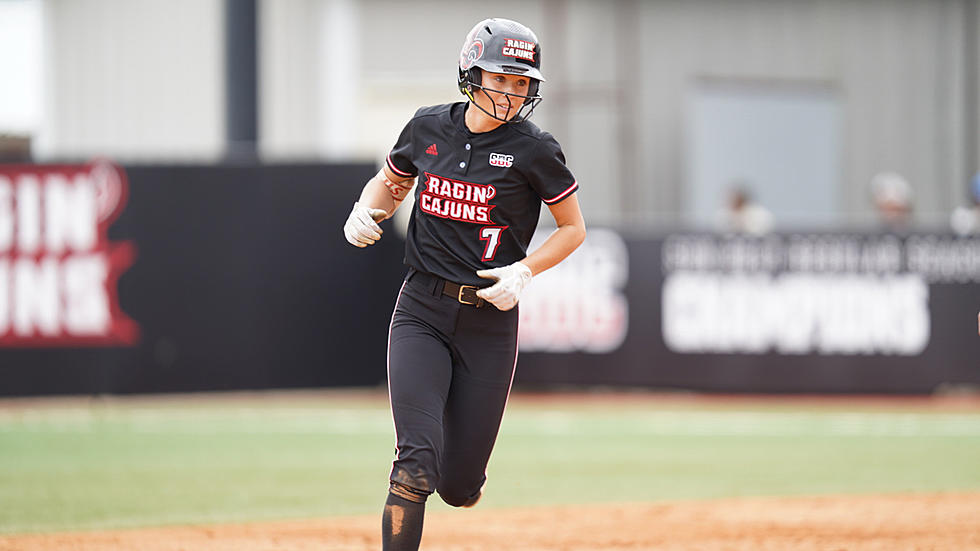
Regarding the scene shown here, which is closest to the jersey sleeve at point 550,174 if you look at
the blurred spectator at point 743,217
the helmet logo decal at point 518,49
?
the helmet logo decal at point 518,49

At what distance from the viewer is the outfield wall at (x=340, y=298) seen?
13016 mm

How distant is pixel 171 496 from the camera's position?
26.8 ft

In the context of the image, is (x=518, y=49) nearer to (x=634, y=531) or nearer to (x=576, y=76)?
(x=634, y=531)

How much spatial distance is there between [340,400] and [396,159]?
30.2 ft

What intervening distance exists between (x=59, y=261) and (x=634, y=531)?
8258 millimetres

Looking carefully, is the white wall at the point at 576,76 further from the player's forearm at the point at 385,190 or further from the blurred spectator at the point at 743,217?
the player's forearm at the point at 385,190

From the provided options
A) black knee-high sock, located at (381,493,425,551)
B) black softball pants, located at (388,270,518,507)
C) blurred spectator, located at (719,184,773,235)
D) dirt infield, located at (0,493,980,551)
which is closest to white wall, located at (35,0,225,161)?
blurred spectator, located at (719,184,773,235)

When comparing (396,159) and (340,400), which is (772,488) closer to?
(396,159)

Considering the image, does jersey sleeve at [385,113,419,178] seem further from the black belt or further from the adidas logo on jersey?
the black belt

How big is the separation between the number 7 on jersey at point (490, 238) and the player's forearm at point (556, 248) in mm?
139

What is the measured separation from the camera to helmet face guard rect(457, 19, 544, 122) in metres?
5.12

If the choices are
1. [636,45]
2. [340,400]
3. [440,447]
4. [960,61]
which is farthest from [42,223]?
[960,61]

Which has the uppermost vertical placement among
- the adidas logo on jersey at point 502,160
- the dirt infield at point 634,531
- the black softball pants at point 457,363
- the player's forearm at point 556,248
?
the adidas logo on jersey at point 502,160

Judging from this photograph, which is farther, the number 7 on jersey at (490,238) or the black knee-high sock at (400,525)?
the number 7 on jersey at (490,238)
